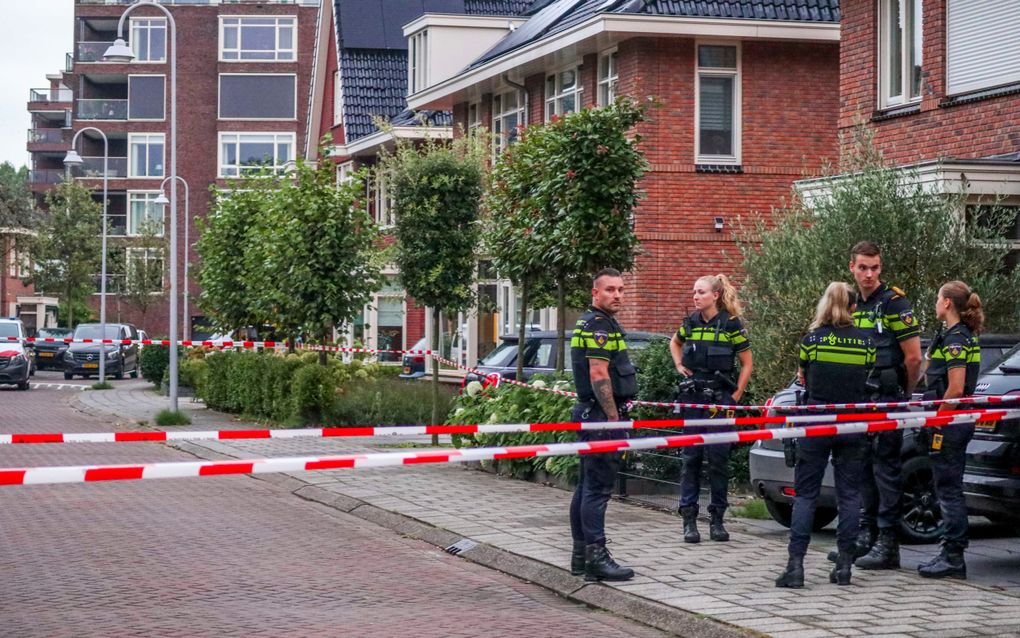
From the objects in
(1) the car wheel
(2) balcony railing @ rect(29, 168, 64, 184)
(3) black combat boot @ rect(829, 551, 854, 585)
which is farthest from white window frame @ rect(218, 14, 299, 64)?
(3) black combat boot @ rect(829, 551, 854, 585)

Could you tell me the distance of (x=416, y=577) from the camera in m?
9.80

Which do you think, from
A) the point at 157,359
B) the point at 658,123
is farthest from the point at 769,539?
the point at 157,359

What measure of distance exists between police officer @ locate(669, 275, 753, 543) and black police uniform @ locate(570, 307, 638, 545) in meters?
1.48

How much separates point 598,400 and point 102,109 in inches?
2718

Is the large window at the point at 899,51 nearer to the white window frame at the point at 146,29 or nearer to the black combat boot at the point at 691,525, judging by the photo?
the black combat boot at the point at 691,525

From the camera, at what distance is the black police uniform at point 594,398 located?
9.13 m

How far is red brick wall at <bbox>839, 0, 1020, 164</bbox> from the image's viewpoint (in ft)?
55.6

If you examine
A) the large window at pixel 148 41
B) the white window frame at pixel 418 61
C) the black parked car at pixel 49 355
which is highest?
the large window at pixel 148 41

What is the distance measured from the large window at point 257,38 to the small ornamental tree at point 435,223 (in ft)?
175

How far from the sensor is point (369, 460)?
7.86 meters

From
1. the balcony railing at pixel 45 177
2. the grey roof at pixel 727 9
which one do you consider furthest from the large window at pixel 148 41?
the grey roof at pixel 727 9

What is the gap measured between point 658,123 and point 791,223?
32.4ft

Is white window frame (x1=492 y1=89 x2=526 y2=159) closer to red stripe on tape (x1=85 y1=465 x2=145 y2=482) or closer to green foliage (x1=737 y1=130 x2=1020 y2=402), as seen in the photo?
green foliage (x1=737 y1=130 x2=1020 y2=402)

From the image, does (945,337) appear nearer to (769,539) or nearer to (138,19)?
(769,539)
